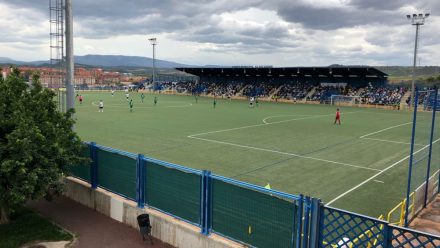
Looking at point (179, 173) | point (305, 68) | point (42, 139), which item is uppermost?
point (305, 68)

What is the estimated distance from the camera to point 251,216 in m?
7.95

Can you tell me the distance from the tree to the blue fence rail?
49.8 inches

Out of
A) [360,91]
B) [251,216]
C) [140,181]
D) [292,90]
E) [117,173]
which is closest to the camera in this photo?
[251,216]

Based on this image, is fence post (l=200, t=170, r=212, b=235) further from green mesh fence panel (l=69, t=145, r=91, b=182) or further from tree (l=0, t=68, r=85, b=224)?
green mesh fence panel (l=69, t=145, r=91, b=182)

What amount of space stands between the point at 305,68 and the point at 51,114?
64.2m

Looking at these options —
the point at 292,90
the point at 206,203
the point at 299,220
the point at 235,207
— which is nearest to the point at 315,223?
the point at 299,220

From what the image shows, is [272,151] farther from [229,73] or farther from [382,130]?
[229,73]

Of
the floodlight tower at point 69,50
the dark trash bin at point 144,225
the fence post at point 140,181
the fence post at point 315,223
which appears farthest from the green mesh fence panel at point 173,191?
the floodlight tower at point 69,50

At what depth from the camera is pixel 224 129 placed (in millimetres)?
30406

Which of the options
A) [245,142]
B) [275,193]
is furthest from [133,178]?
[245,142]

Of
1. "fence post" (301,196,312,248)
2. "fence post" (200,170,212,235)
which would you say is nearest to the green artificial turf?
→ "fence post" (200,170,212,235)

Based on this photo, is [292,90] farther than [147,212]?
Yes

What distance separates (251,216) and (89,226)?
193 inches

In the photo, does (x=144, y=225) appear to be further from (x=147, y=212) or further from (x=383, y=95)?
(x=383, y=95)
